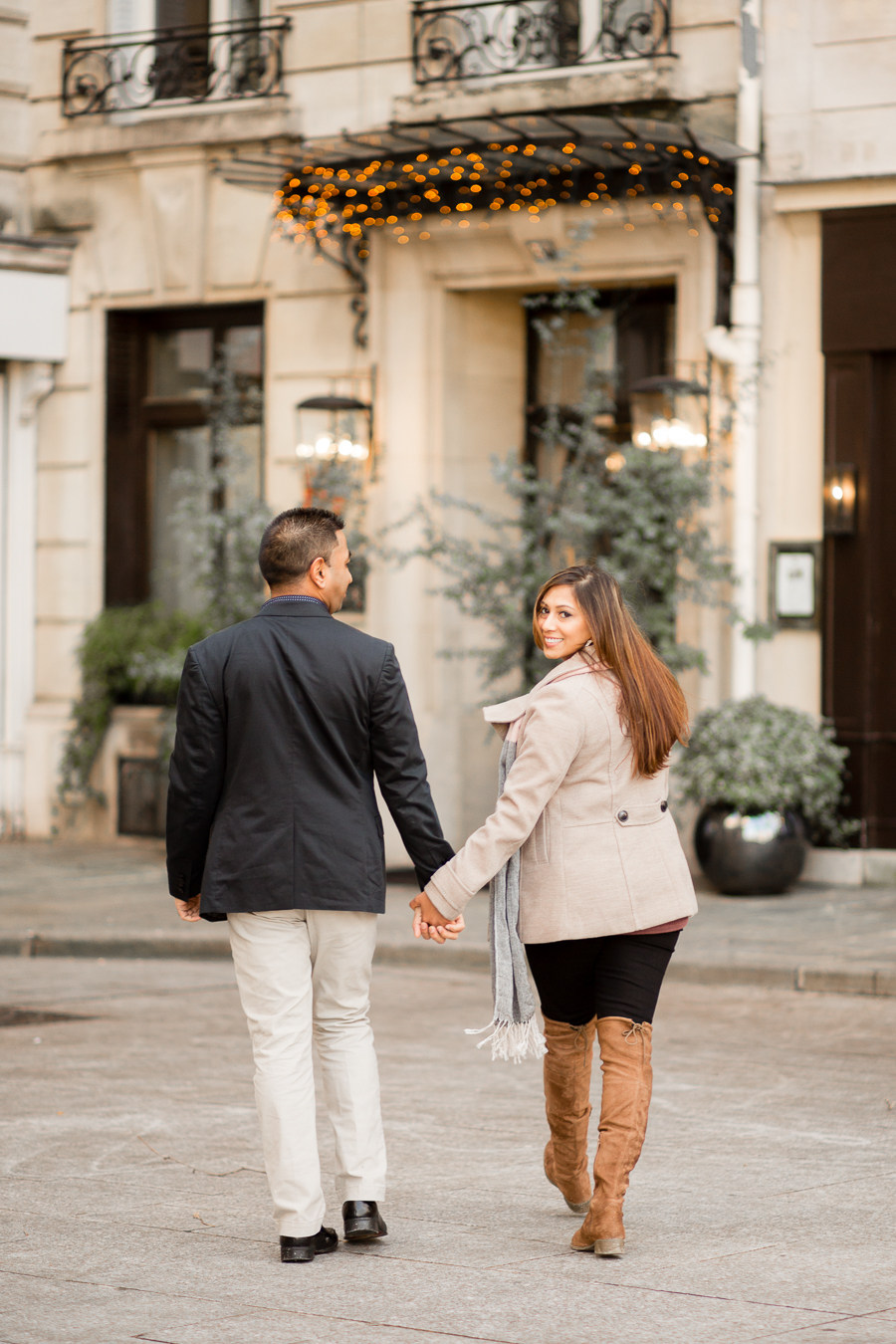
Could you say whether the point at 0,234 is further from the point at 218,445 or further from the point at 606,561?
the point at 606,561

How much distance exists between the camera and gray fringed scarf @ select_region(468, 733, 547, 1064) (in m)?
5.18

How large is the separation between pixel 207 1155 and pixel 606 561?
23.0 feet

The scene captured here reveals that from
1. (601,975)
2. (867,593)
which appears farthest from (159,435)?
(601,975)

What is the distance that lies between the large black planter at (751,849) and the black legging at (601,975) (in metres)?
6.87

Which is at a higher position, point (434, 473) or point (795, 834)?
point (434, 473)

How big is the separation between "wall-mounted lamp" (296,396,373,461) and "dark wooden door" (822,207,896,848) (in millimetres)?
3296

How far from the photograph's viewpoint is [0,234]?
50.6 feet

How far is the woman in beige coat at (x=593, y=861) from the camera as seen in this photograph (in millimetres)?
5027

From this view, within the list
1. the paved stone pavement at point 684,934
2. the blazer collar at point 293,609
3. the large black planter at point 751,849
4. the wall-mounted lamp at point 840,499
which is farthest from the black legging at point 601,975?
the wall-mounted lamp at point 840,499

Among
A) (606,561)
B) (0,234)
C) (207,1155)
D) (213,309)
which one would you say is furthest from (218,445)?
(207,1155)

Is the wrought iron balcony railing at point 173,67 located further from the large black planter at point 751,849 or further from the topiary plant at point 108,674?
the large black planter at point 751,849

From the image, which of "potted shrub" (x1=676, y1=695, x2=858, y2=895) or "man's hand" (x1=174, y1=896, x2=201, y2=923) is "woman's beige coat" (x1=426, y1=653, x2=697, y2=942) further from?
"potted shrub" (x1=676, y1=695, x2=858, y2=895)

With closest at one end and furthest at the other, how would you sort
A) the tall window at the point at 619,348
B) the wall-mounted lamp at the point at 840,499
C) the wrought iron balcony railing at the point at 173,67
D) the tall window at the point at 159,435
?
1. the wall-mounted lamp at the point at 840,499
2. the tall window at the point at 619,348
3. the wrought iron balcony railing at the point at 173,67
4. the tall window at the point at 159,435

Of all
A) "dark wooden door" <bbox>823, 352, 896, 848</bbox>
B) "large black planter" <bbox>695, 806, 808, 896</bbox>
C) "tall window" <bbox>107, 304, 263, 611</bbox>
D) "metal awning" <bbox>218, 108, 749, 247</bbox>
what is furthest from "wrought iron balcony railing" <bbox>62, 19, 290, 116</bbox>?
"large black planter" <bbox>695, 806, 808, 896</bbox>
